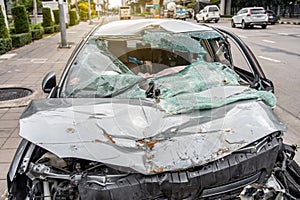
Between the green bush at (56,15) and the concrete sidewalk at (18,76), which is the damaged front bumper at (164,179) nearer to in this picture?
the concrete sidewalk at (18,76)

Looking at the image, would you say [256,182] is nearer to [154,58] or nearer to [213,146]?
[213,146]

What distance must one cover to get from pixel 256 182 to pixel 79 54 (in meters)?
2.27

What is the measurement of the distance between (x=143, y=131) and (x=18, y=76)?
6895 mm

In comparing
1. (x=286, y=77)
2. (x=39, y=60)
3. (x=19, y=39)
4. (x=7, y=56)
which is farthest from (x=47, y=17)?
(x=286, y=77)

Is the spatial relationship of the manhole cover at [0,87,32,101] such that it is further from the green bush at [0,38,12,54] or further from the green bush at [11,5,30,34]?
the green bush at [11,5,30,34]

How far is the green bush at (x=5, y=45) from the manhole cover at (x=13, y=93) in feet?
19.3

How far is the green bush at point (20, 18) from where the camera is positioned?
13.7 meters

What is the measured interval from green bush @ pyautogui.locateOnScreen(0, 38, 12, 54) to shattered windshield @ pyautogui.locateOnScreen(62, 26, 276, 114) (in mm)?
9601

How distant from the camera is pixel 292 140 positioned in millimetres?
4004

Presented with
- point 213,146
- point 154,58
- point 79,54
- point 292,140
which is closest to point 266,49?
point 292,140

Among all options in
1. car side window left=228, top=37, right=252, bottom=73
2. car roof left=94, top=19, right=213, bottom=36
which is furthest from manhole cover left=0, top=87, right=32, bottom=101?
car side window left=228, top=37, right=252, bottom=73

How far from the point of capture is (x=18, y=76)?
792cm

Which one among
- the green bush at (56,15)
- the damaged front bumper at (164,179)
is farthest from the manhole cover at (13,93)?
the green bush at (56,15)

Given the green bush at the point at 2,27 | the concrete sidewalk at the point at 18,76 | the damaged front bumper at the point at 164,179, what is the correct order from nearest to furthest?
the damaged front bumper at the point at 164,179 < the concrete sidewalk at the point at 18,76 < the green bush at the point at 2,27
